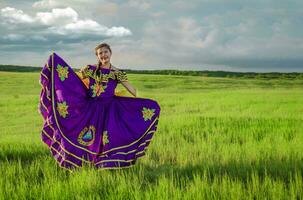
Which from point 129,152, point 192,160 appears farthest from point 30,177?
point 192,160

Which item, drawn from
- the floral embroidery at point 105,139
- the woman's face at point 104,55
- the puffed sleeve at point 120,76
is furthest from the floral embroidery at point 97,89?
the floral embroidery at point 105,139

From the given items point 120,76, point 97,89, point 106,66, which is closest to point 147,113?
point 120,76

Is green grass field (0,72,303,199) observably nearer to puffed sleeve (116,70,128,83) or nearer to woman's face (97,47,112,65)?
puffed sleeve (116,70,128,83)

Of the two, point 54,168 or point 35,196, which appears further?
point 54,168

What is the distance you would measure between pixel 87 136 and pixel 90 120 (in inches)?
9.5

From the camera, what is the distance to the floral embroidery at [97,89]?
21.4 ft

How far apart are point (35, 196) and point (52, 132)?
178 cm

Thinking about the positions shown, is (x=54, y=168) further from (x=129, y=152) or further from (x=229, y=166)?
(x=229, y=166)

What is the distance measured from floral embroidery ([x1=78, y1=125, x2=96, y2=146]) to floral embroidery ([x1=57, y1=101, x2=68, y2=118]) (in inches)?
14.8

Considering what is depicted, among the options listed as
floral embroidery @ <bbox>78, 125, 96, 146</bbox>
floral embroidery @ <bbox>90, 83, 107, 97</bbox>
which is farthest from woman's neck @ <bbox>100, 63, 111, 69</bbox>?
floral embroidery @ <bbox>78, 125, 96, 146</bbox>

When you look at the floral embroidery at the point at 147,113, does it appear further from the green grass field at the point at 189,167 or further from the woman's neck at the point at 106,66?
the woman's neck at the point at 106,66

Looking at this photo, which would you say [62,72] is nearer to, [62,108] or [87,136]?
[62,108]

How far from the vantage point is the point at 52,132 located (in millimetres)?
6359

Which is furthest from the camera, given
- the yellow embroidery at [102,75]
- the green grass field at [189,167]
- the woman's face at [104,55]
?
the yellow embroidery at [102,75]
